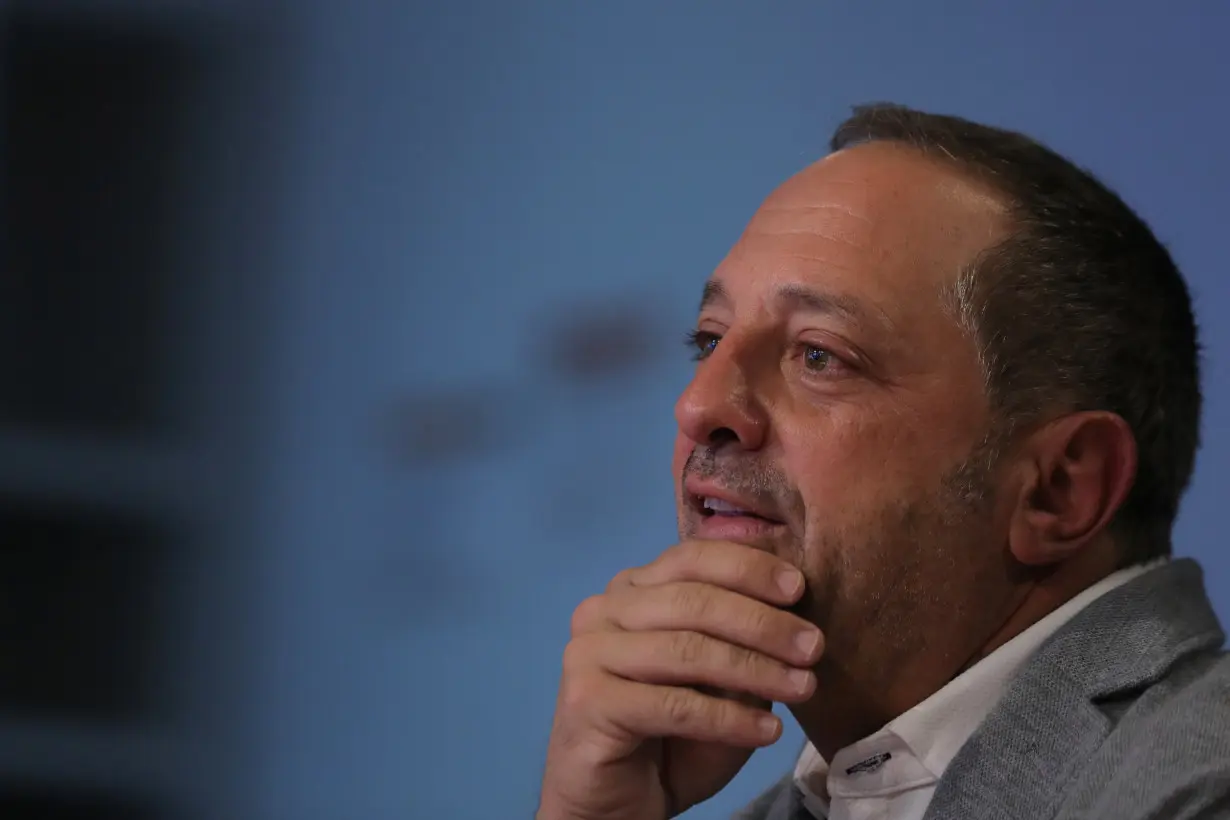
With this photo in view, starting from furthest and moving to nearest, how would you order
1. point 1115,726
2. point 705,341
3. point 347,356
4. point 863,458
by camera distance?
point 347,356 → point 705,341 → point 863,458 → point 1115,726

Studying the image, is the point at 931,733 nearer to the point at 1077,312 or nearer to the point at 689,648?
the point at 689,648

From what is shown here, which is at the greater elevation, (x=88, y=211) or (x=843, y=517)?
(x=88, y=211)

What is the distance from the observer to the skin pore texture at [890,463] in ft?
3.61

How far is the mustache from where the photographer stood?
1.11 m

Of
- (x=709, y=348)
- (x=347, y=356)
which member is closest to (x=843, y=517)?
(x=709, y=348)

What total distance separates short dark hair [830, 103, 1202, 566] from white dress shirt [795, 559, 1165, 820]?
0.49 feet

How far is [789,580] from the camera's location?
1.07 m

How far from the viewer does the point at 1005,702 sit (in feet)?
3.40

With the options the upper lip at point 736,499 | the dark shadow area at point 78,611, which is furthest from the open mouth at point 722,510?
the dark shadow area at point 78,611

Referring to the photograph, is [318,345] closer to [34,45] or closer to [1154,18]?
[34,45]

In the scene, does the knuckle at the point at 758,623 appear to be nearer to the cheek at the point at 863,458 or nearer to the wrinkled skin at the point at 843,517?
the wrinkled skin at the point at 843,517

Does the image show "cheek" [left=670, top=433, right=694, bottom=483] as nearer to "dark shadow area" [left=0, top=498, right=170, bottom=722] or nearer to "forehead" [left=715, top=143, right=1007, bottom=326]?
"forehead" [left=715, top=143, right=1007, bottom=326]

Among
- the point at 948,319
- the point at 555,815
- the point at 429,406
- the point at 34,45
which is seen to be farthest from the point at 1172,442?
the point at 34,45

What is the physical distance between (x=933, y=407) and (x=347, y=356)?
1.22 metres
